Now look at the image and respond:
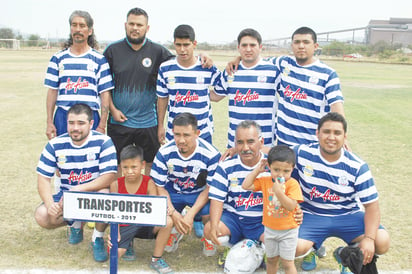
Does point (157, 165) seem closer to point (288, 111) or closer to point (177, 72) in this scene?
point (177, 72)

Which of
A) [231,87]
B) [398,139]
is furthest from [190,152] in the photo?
[398,139]

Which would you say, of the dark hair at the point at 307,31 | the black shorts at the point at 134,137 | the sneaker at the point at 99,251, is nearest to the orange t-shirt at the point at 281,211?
the sneaker at the point at 99,251

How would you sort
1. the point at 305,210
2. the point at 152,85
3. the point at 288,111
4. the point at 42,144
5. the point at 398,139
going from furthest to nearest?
the point at 398,139, the point at 42,144, the point at 152,85, the point at 288,111, the point at 305,210

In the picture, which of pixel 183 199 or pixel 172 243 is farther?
pixel 183 199

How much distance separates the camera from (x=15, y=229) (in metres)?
4.50

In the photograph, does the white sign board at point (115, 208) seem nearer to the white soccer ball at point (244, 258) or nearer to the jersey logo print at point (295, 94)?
the white soccer ball at point (244, 258)

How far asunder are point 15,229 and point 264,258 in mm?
2664

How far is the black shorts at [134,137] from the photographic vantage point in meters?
5.04

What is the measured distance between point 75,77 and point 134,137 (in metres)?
0.99

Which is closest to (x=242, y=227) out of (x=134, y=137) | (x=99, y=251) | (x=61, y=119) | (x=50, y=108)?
(x=99, y=251)

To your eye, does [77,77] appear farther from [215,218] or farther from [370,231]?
[370,231]

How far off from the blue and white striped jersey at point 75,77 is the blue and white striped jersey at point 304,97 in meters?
2.06

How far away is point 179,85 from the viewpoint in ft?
15.3

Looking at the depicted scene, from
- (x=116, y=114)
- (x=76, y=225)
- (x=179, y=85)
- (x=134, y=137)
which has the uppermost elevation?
(x=179, y=85)
